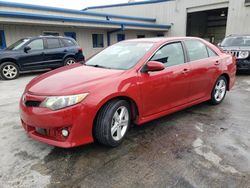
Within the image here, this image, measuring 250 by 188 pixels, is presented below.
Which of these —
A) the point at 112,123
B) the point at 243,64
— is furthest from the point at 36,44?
the point at 243,64

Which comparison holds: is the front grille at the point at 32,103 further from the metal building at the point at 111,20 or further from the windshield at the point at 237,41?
the metal building at the point at 111,20

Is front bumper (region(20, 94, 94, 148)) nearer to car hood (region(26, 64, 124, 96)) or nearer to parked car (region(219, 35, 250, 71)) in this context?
car hood (region(26, 64, 124, 96))

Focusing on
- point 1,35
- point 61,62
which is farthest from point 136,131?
point 1,35

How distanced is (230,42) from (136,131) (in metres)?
8.09

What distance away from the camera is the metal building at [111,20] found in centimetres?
1197

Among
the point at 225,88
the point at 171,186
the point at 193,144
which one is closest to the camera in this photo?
the point at 171,186

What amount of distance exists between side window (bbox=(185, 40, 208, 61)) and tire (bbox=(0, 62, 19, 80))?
7.05 m

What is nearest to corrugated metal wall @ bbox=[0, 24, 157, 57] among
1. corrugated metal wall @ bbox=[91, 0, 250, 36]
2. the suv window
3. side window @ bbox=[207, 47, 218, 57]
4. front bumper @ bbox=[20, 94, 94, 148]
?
corrugated metal wall @ bbox=[91, 0, 250, 36]

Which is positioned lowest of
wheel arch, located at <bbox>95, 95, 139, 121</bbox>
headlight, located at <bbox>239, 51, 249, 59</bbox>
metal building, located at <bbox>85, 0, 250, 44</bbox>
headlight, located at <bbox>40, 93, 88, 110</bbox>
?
wheel arch, located at <bbox>95, 95, 139, 121</bbox>

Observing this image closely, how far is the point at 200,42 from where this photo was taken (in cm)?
438

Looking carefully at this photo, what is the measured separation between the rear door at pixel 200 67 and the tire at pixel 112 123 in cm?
157

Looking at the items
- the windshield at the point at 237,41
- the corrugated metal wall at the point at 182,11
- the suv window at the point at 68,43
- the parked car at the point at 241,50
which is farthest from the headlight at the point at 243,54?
the corrugated metal wall at the point at 182,11

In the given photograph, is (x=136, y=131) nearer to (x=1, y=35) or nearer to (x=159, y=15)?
(x=1, y=35)

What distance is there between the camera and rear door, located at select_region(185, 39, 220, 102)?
12.9ft
